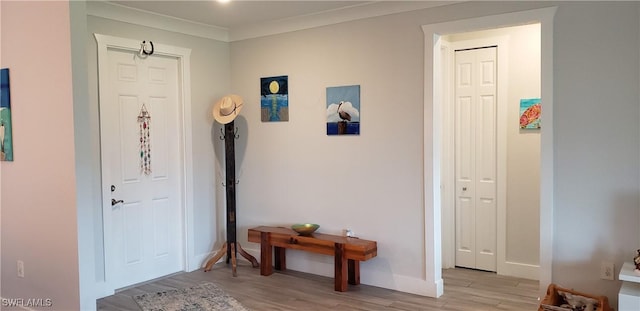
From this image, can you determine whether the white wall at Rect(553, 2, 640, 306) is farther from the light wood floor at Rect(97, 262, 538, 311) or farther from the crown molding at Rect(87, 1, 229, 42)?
the crown molding at Rect(87, 1, 229, 42)

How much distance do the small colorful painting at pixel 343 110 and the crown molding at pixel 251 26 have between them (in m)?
0.61

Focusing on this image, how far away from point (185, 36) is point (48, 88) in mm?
1749

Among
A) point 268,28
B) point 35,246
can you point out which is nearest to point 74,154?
point 35,246

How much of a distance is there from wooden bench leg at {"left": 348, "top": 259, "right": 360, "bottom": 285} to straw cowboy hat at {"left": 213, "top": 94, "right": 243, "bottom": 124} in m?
1.75

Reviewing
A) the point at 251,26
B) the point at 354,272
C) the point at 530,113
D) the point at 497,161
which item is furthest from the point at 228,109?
the point at 530,113

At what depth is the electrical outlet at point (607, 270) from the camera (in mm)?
3279

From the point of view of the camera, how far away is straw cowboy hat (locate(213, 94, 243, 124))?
4.79 m

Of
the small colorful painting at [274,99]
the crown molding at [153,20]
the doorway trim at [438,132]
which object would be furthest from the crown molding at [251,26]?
the small colorful painting at [274,99]

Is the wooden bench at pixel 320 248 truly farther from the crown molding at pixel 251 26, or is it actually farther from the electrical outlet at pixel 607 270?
the crown molding at pixel 251 26

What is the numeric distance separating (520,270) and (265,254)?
90.9 inches

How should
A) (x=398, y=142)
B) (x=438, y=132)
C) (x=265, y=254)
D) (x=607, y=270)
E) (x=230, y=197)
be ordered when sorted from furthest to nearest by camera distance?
(x=230, y=197) → (x=265, y=254) → (x=398, y=142) → (x=438, y=132) → (x=607, y=270)

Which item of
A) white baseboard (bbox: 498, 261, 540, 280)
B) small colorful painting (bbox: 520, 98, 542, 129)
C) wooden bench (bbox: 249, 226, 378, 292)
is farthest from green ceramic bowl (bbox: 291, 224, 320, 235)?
small colorful painting (bbox: 520, 98, 542, 129)

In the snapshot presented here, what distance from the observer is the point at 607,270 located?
3.30m

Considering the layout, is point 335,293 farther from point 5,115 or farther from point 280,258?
point 5,115
